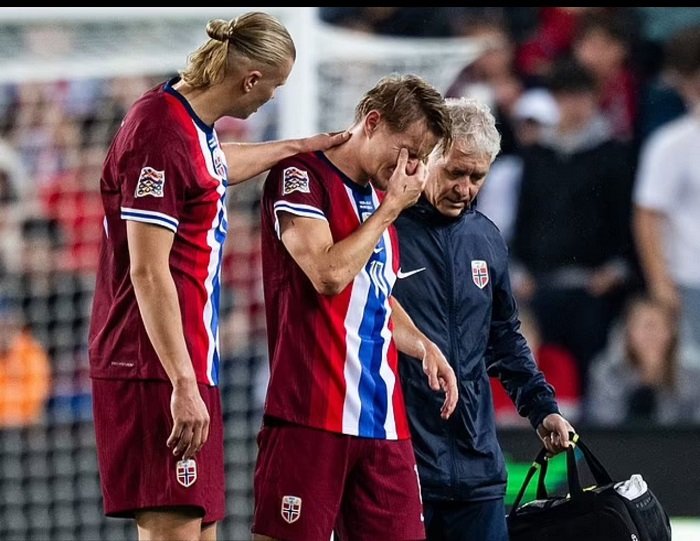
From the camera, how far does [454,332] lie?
3.88 m

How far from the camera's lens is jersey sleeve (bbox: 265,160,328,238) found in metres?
3.52

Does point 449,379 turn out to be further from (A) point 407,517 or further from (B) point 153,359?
(B) point 153,359

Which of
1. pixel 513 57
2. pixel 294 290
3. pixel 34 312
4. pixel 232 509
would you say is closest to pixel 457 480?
pixel 294 290

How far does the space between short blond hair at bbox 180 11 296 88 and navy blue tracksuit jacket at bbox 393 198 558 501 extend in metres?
0.67

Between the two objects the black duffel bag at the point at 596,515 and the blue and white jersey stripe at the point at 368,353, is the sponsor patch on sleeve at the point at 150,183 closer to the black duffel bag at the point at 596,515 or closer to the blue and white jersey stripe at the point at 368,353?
the blue and white jersey stripe at the point at 368,353

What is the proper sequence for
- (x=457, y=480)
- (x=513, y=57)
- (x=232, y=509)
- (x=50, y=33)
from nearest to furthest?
(x=457, y=480) < (x=232, y=509) < (x=50, y=33) < (x=513, y=57)

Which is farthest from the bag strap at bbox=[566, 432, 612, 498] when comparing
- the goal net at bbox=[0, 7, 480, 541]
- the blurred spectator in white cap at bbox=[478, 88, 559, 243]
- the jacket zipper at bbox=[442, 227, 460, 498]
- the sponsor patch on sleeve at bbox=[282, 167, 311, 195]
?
the blurred spectator in white cap at bbox=[478, 88, 559, 243]

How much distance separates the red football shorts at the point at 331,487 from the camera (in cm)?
353

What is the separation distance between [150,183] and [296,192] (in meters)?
0.36

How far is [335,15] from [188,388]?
20.7ft

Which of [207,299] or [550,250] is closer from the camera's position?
[207,299]

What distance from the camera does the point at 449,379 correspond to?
364 centimetres

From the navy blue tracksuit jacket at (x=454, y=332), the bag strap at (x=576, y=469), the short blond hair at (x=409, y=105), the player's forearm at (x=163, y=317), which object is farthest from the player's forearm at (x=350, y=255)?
the bag strap at (x=576, y=469)
